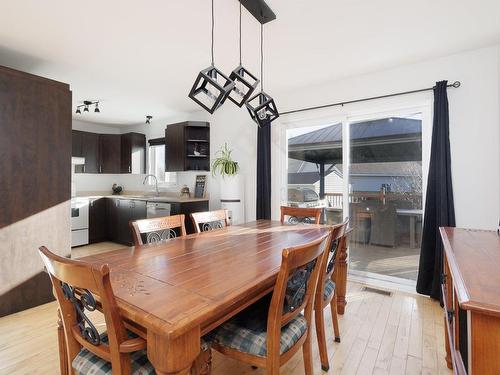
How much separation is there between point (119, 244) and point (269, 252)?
14.2ft

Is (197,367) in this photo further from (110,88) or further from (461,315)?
(110,88)

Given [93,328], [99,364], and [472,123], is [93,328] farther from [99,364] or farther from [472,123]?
[472,123]

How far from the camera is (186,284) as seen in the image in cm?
117

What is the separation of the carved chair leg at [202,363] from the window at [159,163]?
446 cm

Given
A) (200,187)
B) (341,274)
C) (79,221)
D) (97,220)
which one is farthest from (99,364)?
(97,220)

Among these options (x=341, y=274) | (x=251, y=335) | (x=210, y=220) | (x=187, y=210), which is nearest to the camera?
(x=251, y=335)

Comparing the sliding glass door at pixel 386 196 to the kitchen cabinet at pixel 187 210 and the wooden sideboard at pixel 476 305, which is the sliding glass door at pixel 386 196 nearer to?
the wooden sideboard at pixel 476 305

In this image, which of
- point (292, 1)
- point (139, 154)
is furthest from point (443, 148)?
point (139, 154)

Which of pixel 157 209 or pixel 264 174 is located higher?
pixel 264 174

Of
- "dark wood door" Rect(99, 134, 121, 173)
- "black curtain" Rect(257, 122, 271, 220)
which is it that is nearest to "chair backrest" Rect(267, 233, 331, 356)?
"black curtain" Rect(257, 122, 271, 220)

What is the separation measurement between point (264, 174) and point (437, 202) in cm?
201

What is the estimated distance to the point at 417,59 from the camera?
286 centimetres

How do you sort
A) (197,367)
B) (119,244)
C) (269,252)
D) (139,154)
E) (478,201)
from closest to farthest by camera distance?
(197,367), (269,252), (478,201), (119,244), (139,154)

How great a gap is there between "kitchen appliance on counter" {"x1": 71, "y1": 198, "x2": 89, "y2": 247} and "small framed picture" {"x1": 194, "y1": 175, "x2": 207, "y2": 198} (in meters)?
1.99
